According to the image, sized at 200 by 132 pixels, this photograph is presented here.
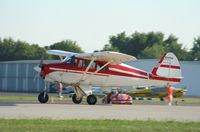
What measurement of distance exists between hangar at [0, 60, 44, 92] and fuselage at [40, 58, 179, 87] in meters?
46.6

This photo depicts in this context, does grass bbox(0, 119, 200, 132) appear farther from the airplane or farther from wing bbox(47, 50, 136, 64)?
the airplane

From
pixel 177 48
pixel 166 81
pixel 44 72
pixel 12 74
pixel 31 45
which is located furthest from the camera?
pixel 177 48

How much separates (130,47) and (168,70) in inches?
3835

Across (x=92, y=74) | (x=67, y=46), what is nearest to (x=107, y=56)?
(x=92, y=74)

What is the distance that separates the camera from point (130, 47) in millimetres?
132500

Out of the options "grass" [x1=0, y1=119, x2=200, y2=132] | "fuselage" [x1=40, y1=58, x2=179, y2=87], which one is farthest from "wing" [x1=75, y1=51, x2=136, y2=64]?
"grass" [x1=0, y1=119, x2=200, y2=132]

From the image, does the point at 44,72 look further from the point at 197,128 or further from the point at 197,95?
the point at 197,95

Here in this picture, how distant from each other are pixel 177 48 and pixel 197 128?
11833 cm

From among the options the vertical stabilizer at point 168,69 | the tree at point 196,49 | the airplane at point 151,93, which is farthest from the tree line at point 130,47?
the vertical stabilizer at point 168,69

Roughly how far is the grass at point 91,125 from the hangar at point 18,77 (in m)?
61.0

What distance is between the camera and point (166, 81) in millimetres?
35219

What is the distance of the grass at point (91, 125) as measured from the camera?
54.9 ft

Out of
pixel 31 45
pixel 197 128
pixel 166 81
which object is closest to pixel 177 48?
pixel 31 45

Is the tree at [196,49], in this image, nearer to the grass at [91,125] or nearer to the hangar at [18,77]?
the hangar at [18,77]
